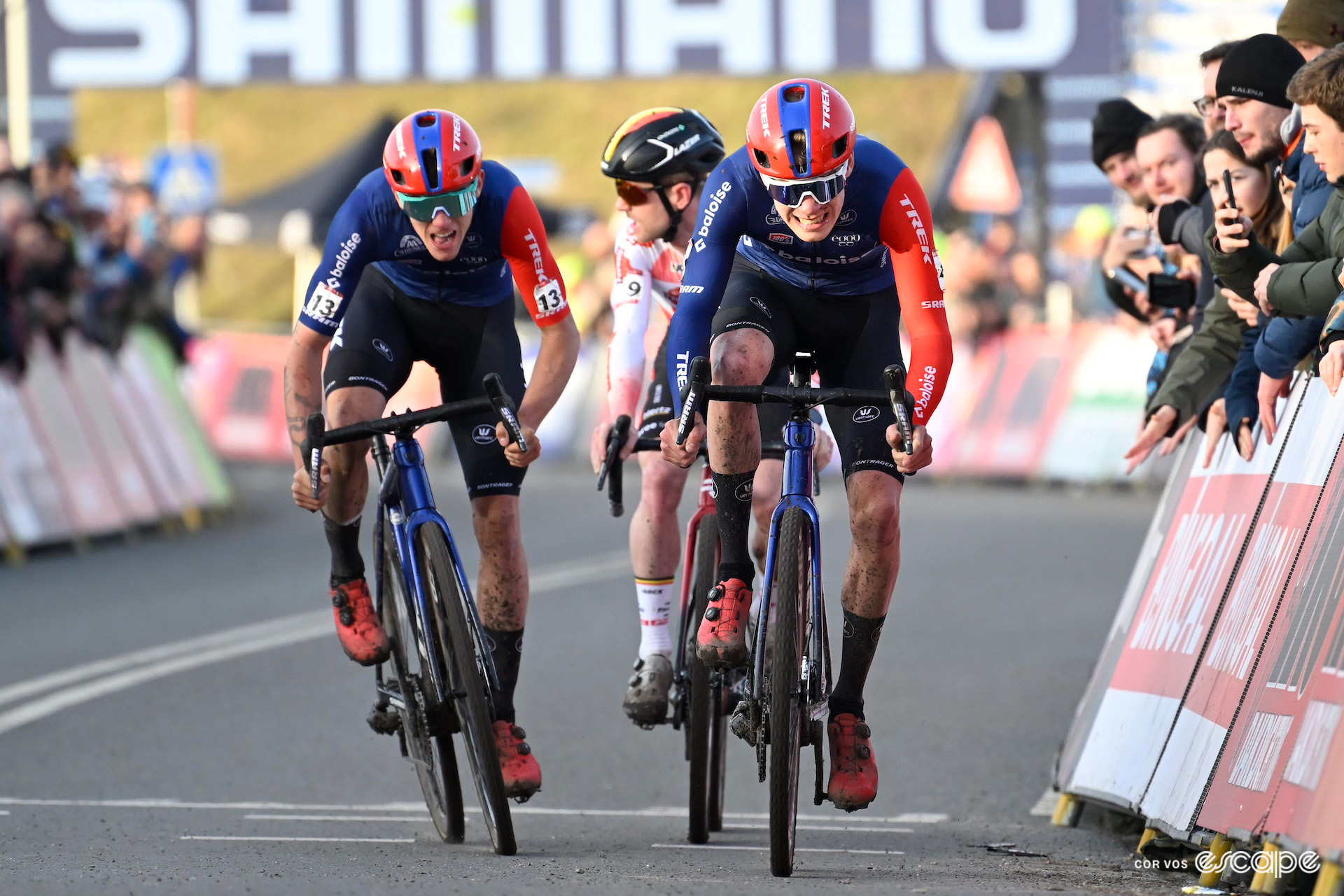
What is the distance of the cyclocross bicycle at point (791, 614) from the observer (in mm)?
5855

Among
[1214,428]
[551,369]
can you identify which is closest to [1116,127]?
[1214,428]

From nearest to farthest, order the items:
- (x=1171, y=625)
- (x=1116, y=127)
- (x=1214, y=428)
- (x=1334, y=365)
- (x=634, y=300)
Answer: (x=1334, y=365)
(x=1171, y=625)
(x=1214, y=428)
(x=634, y=300)
(x=1116, y=127)

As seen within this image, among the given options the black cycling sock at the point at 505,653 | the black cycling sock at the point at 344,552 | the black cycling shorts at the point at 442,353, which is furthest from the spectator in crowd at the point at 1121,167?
the black cycling sock at the point at 344,552

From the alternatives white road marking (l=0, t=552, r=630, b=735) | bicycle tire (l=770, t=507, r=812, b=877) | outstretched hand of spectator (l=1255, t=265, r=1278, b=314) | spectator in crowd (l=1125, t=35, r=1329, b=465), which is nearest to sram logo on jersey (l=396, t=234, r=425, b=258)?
bicycle tire (l=770, t=507, r=812, b=877)

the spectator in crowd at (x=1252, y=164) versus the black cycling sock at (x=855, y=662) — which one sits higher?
the spectator in crowd at (x=1252, y=164)

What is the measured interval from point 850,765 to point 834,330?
4.46 feet

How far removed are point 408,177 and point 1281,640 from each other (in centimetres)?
298

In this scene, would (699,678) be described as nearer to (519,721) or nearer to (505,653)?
(505,653)

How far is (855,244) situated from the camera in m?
6.43

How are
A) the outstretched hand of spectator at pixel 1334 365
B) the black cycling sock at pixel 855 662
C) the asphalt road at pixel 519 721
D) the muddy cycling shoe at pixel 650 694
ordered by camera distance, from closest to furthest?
the outstretched hand of spectator at pixel 1334 365 → the asphalt road at pixel 519 721 → the black cycling sock at pixel 855 662 → the muddy cycling shoe at pixel 650 694

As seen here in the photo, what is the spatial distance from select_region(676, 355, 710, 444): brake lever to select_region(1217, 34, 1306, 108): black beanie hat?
230 centimetres

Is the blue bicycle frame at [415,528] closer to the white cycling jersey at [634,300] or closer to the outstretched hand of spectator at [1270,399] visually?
the white cycling jersey at [634,300]

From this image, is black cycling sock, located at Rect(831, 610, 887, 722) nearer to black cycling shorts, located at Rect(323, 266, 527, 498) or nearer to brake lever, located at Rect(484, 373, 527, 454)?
brake lever, located at Rect(484, 373, 527, 454)

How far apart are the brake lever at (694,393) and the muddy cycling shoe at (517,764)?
138 cm
